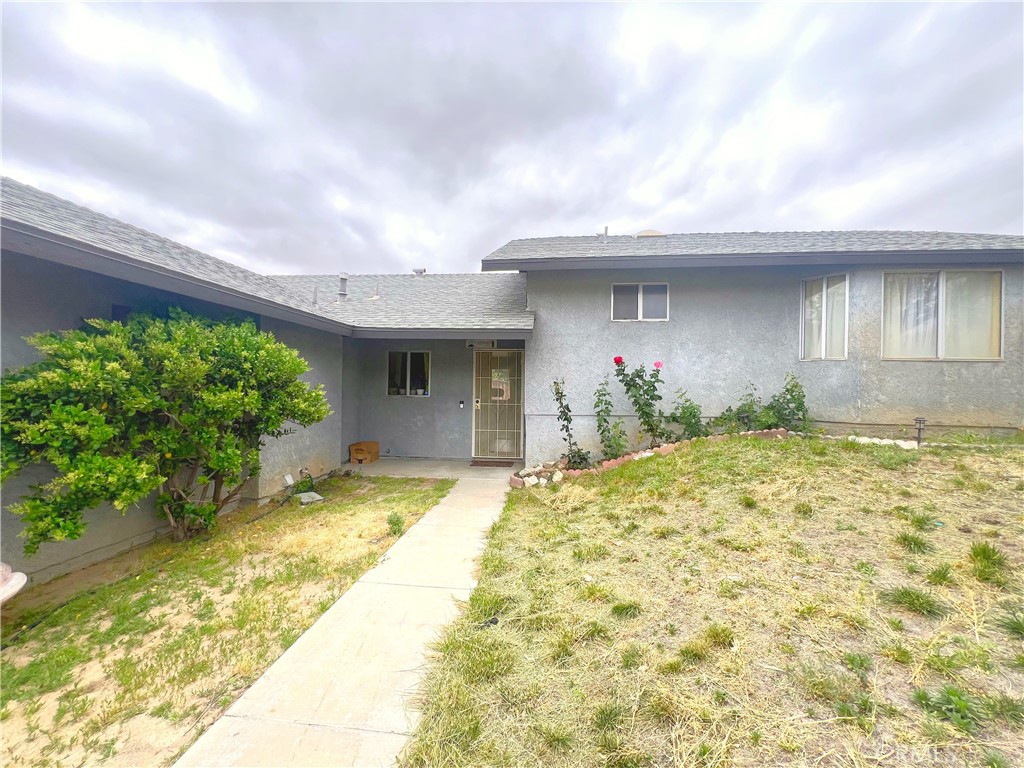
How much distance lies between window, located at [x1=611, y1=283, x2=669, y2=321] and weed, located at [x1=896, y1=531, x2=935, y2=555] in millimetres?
5119

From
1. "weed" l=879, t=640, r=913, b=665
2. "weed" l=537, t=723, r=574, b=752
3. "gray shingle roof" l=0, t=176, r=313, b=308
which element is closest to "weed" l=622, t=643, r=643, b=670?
"weed" l=537, t=723, r=574, b=752

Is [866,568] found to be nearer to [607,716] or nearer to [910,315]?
[607,716]

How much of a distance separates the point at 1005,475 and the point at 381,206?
20.1m

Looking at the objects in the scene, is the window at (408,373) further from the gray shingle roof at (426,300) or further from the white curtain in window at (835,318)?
the white curtain in window at (835,318)

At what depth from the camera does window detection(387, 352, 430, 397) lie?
31.8ft

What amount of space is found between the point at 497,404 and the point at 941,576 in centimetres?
752

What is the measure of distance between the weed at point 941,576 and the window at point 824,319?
17.2 ft

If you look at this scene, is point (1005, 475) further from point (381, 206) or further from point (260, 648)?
point (381, 206)

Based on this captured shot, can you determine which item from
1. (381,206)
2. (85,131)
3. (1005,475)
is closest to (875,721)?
(1005,475)

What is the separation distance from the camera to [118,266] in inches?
152

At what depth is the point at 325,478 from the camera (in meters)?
7.76

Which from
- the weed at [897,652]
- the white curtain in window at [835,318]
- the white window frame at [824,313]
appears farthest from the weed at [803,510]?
the white curtain in window at [835,318]

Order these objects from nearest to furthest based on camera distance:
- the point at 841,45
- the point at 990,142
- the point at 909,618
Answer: the point at 909,618, the point at 841,45, the point at 990,142

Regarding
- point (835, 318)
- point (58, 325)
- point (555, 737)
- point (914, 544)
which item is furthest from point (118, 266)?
point (835, 318)
